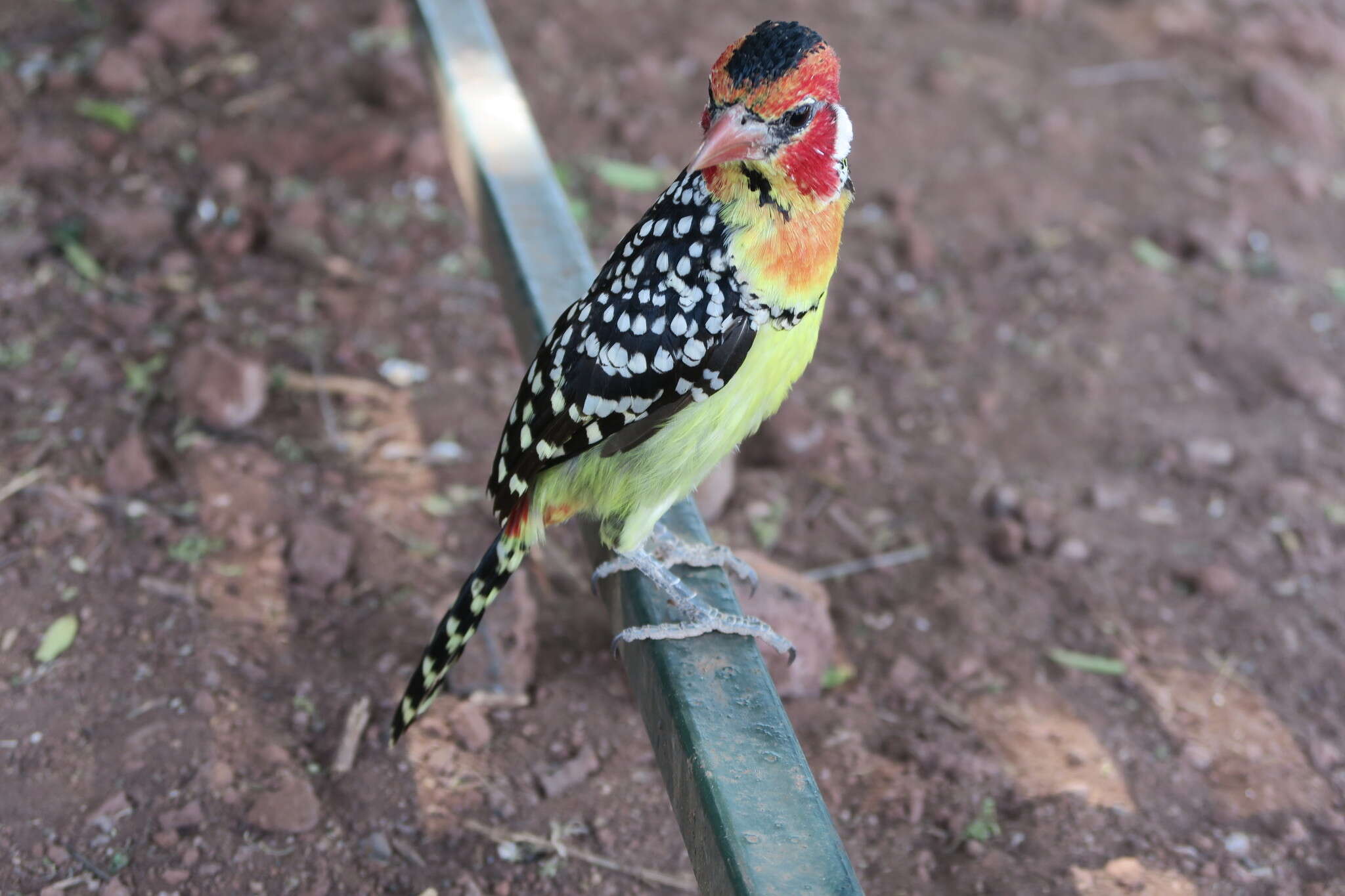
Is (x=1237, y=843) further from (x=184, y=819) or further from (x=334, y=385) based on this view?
(x=334, y=385)

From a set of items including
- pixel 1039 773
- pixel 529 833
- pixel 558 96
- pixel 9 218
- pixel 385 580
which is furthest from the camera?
pixel 558 96

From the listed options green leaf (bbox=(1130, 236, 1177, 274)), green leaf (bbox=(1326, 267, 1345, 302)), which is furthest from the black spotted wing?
green leaf (bbox=(1326, 267, 1345, 302))

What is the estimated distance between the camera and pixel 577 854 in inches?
99.7

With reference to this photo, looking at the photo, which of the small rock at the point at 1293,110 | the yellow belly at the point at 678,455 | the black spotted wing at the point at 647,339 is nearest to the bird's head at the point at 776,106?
the black spotted wing at the point at 647,339

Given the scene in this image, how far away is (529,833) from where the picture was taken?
8.42ft

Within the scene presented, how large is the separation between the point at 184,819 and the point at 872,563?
193 cm

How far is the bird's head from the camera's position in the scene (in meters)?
2.06

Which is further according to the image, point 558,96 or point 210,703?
point 558,96

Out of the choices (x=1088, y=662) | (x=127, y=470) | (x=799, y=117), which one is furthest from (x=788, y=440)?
(x=127, y=470)

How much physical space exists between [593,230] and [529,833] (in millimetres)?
2667

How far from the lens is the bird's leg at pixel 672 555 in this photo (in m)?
2.51

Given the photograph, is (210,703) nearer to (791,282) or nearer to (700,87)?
(791,282)

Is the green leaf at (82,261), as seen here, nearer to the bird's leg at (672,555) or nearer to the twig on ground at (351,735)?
the twig on ground at (351,735)

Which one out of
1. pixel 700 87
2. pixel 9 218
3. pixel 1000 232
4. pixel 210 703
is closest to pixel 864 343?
pixel 1000 232
